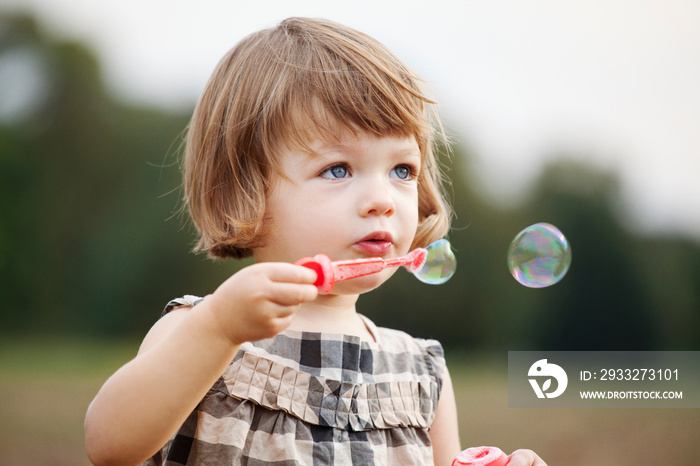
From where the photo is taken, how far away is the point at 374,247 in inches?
51.3

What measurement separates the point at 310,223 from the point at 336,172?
103mm

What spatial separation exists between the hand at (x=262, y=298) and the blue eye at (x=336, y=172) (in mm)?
340

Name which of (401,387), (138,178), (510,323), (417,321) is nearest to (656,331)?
(510,323)

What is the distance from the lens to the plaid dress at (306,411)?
128 cm

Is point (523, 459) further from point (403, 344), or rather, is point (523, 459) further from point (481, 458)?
point (403, 344)

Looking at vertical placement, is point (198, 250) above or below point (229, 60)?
below

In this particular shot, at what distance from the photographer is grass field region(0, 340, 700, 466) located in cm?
428

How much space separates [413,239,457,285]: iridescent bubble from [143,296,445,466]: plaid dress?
28 centimetres

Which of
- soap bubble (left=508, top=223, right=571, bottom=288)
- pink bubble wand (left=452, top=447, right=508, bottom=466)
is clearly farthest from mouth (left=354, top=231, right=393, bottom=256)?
soap bubble (left=508, top=223, right=571, bottom=288)

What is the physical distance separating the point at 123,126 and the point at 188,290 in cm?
220

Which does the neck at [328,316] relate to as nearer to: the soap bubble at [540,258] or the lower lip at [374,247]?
the lower lip at [374,247]

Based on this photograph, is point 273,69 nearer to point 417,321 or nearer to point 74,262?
point 417,321

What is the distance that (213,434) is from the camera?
4.20 ft

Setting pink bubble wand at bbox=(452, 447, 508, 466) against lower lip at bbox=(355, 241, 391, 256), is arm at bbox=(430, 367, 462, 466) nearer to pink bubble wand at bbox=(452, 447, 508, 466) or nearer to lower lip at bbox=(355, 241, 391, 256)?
pink bubble wand at bbox=(452, 447, 508, 466)
